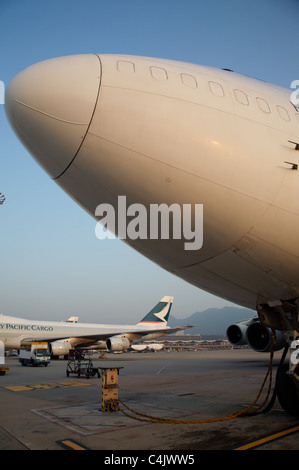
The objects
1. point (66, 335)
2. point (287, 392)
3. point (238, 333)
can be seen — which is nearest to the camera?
point (287, 392)

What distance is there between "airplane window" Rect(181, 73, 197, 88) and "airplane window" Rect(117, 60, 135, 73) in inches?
23.0

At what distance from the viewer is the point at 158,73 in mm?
3977

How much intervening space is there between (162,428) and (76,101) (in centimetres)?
544

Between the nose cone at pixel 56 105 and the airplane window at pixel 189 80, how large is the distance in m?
0.96

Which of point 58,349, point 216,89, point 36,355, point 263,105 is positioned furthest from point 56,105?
point 58,349

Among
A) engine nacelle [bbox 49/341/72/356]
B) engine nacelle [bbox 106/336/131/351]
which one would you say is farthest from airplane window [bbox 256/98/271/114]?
engine nacelle [bbox 49/341/72/356]

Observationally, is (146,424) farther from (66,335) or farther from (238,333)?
(66,335)

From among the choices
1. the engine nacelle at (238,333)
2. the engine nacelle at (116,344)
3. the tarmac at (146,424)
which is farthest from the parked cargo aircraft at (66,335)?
the tarmac at (146,424)

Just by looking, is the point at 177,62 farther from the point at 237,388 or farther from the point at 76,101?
the point at 237,388

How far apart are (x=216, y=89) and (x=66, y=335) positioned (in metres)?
32.0

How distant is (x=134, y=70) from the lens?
3.92 meters

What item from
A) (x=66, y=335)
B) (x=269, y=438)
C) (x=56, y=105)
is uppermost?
(x=56, y=105)

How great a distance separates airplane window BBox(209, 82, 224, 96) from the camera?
13.4 ft
